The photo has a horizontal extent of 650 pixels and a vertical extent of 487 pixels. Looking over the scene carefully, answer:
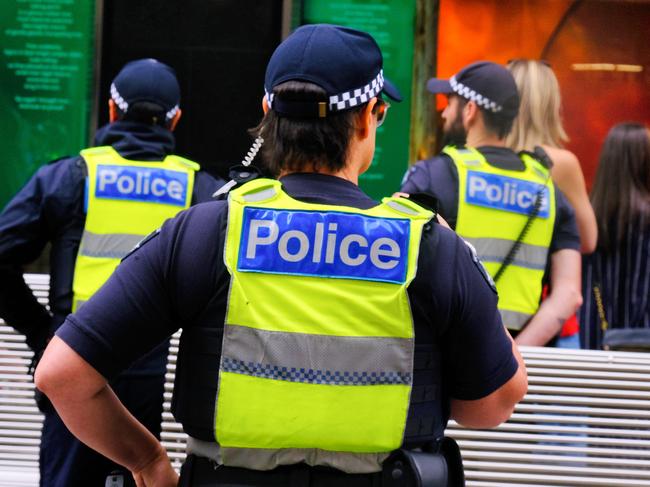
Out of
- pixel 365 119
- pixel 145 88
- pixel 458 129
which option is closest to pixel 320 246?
pixel 365 119

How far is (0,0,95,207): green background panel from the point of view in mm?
7574

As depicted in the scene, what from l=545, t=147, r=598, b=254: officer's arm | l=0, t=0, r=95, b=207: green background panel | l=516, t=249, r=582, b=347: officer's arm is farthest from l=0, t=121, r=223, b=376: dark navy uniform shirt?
l=0, t=0, r=95, b=207: green background panel

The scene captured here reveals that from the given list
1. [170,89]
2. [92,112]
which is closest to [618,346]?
[170,89]

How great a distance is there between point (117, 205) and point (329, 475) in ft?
6.71

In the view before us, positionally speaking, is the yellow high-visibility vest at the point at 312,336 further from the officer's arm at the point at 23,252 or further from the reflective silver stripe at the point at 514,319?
the reflective silver stripe at the point at 514,319

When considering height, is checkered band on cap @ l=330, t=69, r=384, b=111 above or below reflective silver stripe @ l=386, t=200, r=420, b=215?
above

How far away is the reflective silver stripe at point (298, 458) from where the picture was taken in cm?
225

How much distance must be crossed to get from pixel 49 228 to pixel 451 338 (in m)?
2.19

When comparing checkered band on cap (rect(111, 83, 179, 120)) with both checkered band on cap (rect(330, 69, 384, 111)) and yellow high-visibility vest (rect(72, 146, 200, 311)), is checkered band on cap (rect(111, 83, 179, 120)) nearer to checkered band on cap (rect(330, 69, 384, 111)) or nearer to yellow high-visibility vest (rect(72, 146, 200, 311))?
yellow high-visibility vest (rect(72, 146, 200, 311))

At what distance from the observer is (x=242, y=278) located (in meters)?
2.22

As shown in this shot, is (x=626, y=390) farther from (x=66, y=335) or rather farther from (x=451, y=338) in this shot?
Result: (x=66, y=335)

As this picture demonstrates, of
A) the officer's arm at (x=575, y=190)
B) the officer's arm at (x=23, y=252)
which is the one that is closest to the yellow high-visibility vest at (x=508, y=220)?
the officer's arm at (x=575, y=190)

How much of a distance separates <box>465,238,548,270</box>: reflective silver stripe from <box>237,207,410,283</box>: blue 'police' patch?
228 cm

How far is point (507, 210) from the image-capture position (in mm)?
4559
